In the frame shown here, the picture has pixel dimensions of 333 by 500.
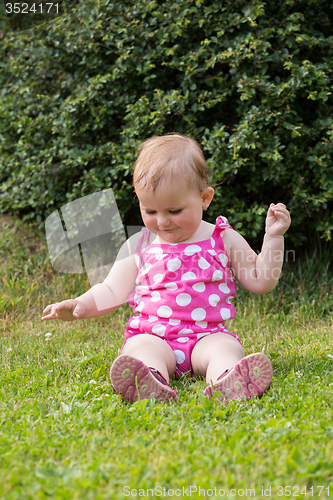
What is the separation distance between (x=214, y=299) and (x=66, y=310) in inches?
28.0

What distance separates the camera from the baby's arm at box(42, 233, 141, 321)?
2.24 m

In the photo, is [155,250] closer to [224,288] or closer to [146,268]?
[146,268]

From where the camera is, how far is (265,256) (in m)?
2.31

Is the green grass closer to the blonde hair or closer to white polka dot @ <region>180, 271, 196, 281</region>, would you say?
white polka dot @ <region>180, 271, 196, 281</region>

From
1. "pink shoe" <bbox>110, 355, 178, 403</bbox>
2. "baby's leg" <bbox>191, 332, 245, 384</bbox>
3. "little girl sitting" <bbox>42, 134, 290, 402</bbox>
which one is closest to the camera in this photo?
"pink shoe" <bbox>110, 355, 178, 403</bbox>

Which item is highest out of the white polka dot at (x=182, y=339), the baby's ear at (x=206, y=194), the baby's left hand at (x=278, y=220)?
the baby's ear at (x=206, y=194)

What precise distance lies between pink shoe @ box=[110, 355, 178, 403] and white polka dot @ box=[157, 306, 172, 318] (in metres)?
0.45

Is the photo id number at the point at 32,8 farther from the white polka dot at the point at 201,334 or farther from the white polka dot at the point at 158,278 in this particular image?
the white polka dot at the point at 201,334

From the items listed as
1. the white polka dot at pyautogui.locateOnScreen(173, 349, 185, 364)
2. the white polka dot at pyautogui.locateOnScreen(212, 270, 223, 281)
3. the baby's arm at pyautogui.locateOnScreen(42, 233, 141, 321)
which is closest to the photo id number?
the baby's arm at pyautogui.locateOnScreen(42, 233, 141, 321)

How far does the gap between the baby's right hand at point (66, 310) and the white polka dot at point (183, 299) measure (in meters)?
0.45

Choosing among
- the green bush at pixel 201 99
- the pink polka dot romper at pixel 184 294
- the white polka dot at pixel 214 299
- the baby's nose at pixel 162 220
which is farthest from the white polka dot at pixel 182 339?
the green bush at pixel 201 99

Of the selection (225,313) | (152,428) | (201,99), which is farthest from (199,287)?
(201,99)

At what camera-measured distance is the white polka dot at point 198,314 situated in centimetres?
229

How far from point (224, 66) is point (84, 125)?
3.91 ft
